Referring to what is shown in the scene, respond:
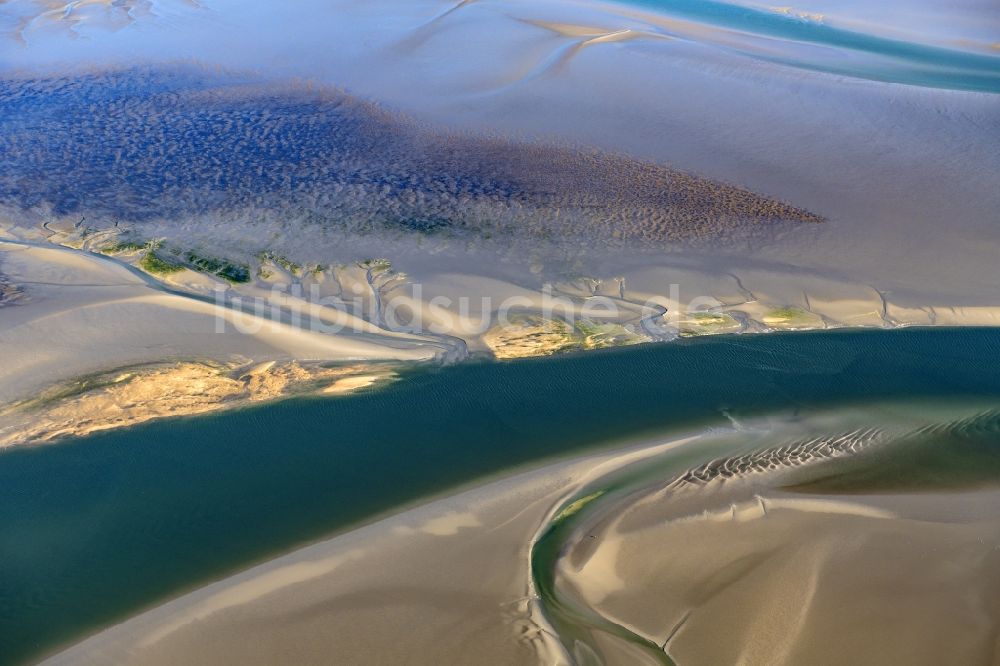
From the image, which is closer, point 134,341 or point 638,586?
point 638,586

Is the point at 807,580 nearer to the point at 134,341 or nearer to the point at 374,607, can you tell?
the point at 374,607

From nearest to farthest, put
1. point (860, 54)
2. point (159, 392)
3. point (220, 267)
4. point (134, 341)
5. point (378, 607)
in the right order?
point (378, 607), point (159, 392), point (134, 341), point (220, 267), point (860, 54)

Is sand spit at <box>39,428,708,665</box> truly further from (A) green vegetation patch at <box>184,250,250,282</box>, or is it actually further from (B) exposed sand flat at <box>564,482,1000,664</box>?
(A) green vegetation patch at <box>184,250,250,282</box>

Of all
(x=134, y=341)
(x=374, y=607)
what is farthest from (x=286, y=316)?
(x=374, y=607)

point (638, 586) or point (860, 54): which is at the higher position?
point (860, 54)

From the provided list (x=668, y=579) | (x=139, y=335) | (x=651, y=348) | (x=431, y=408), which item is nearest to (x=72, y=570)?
(x=139, y=335)

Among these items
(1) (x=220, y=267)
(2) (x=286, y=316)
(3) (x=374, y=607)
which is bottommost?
(3) (x=374, y=607)

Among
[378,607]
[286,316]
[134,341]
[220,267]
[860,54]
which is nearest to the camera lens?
[378,607]
